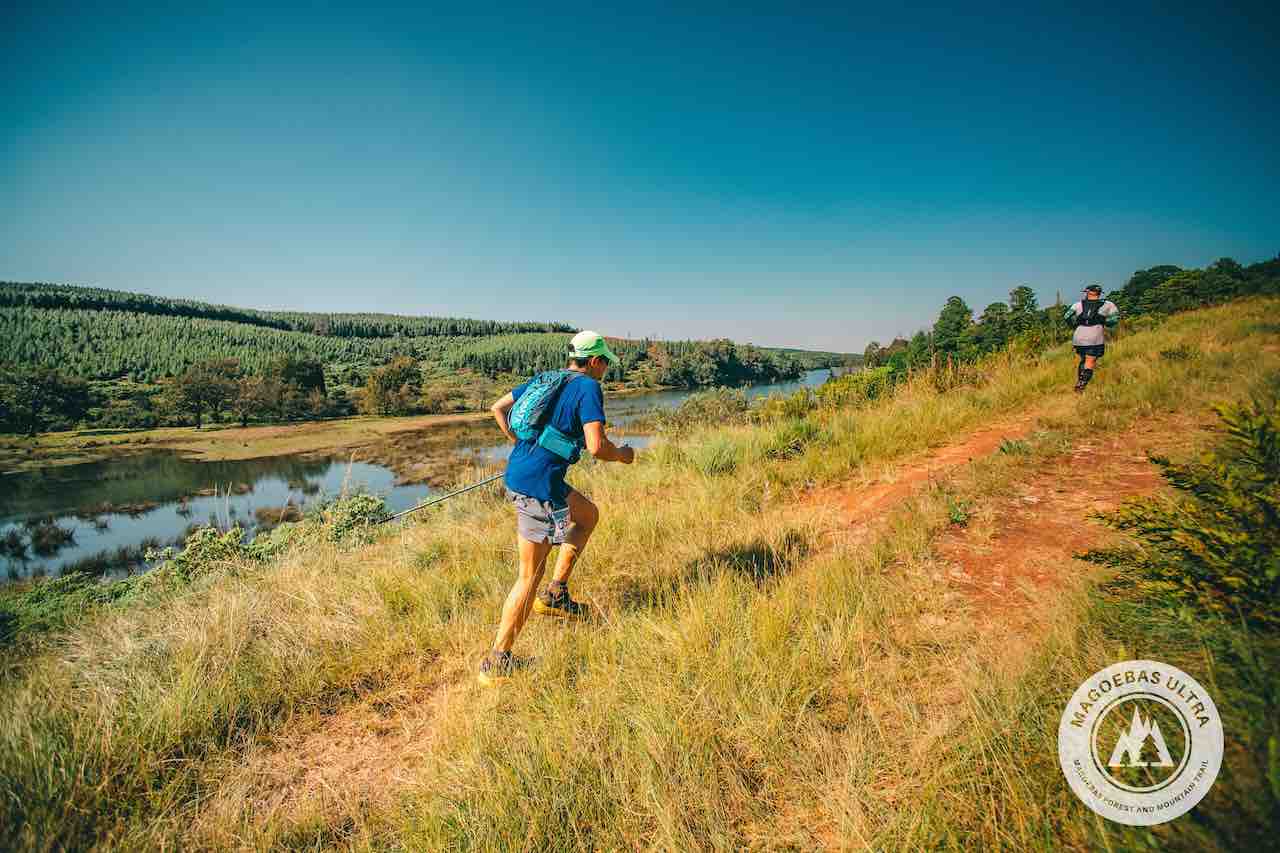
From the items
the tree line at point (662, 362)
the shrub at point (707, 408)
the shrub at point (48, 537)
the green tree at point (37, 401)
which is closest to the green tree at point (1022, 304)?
the tree line at point (662, 362)

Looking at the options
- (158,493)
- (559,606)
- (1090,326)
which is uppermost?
(1090,326)

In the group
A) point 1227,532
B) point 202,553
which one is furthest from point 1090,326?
point 202,553

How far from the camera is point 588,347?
3154mm

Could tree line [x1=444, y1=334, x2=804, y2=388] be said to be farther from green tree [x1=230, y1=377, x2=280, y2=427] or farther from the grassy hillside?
the grassy hillside

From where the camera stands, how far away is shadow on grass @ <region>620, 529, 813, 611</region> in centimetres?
352

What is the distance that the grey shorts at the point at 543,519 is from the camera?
2.89 meters

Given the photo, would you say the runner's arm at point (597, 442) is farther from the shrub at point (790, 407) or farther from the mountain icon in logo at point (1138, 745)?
the shrub at point (790, 407)

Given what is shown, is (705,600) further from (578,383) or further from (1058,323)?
(1058,323)

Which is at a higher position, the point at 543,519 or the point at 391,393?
the point at 543,519

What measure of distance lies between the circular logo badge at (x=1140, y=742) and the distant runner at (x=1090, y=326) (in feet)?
27.3

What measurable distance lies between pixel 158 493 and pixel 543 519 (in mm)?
47588

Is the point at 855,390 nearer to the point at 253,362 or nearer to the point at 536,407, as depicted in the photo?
the point at 536,407

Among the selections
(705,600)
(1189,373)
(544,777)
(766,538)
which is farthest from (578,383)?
(1189,373)

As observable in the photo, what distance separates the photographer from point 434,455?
3800 centimetres
